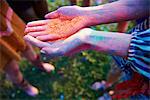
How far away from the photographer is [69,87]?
217 centimetres

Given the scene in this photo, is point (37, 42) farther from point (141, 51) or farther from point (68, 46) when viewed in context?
point (141, 51)

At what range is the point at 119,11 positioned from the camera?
756 mm

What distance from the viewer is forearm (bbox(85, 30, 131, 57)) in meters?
0.70

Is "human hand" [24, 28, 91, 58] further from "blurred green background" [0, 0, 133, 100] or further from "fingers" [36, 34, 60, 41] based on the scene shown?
"blurred green background" [0, 0, 133, 100]

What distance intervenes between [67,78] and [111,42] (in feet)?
5.05

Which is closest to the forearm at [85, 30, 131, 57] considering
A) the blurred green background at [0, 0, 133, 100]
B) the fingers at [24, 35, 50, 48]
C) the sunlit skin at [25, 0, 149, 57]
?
the sunlit skin at [25, 0, 149, 57]

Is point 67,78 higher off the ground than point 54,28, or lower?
lower

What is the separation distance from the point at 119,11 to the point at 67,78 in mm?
1498

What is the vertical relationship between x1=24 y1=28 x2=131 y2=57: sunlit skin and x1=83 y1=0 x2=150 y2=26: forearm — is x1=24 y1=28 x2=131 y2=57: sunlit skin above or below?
below

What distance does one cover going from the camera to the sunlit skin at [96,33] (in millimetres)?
701

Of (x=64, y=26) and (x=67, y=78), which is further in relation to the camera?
(x=67, y=78)

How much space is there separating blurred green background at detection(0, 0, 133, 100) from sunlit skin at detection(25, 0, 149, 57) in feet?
4.32

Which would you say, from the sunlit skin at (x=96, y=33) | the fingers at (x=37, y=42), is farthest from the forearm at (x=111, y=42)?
the fingers at (x=37, y=42)

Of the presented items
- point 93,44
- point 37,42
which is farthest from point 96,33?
point 37,42
